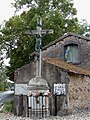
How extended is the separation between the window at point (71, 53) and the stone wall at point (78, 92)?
413 centimetres

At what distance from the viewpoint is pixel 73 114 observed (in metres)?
20.5

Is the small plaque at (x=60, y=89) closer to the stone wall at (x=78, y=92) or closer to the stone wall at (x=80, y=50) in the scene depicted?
the stone wall at (x=78, y=92)

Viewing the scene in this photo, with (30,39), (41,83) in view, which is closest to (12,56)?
(30,39)

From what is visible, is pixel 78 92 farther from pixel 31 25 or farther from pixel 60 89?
pixel 31 25

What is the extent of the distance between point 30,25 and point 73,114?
15659 millimetres

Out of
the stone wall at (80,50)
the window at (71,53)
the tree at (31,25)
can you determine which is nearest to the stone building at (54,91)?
the stone wall at (80,50)

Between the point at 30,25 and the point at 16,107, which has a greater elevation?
the point at 30,25

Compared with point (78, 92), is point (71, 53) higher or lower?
higher

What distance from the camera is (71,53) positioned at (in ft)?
91.1

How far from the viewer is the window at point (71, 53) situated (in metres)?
27.6

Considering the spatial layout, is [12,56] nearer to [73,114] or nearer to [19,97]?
[19,97]

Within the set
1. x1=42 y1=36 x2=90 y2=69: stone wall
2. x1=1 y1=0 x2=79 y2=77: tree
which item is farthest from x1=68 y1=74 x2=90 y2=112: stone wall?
x1=1 y1=0 x2=79 y2=77: tree

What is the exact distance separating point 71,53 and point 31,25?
779 cm

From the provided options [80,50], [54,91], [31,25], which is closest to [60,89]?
[54,91]
